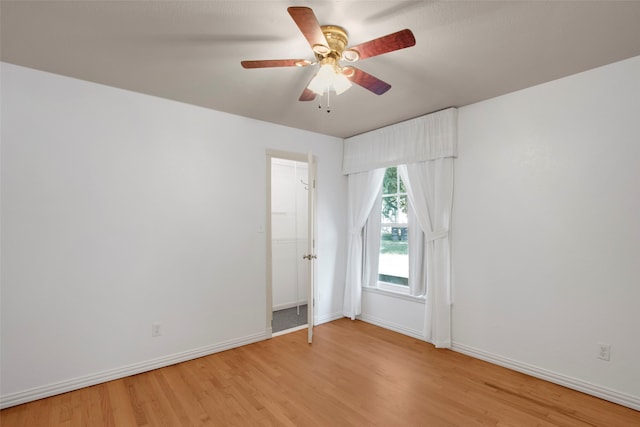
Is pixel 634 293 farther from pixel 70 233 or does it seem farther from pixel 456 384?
pixel 70 233

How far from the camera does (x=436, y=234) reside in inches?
133

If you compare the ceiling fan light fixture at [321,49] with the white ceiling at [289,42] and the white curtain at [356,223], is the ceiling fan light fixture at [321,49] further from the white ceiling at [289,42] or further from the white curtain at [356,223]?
the white curtain at [356,223]

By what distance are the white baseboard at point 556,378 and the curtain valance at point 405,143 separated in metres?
2.10

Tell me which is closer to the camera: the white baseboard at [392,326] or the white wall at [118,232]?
the white wall at [118,232]

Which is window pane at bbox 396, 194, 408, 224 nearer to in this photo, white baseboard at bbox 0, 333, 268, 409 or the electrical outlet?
the electrical outlet

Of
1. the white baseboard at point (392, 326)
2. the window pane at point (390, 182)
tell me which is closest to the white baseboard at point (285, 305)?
the white baseboard at point (392, 326)

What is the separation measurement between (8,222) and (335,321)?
3587 mm

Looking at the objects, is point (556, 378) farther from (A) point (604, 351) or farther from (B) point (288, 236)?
(B) point (288, 236)

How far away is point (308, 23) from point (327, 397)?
8.46 ft

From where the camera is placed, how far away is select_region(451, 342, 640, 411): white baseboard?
2242 millimetres

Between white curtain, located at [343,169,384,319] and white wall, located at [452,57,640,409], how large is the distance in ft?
3.87

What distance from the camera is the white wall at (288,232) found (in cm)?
487

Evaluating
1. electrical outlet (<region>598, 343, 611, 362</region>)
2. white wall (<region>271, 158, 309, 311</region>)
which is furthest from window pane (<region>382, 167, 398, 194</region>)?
electrical outlet (<region>598, 343, 611, 362</region>)

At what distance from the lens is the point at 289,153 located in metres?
3.88
